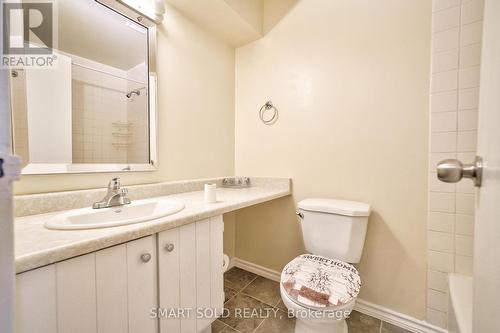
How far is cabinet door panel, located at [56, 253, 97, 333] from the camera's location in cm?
56

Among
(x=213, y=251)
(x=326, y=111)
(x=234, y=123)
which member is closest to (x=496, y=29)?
(x=213, y=251)

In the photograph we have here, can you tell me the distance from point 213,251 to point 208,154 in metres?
0.89

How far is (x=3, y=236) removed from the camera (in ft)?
0.80

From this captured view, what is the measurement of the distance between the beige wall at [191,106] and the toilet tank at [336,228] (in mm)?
882

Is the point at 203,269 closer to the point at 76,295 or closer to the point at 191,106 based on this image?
the point at 76,295

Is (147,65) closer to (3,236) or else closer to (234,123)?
(234,123)

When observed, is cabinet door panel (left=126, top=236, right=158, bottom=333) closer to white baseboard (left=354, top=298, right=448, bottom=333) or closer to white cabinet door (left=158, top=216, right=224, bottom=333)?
white cabinet door (left=158, top=216, right=224, bottom=333)

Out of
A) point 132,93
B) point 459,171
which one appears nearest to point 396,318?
point 459,171

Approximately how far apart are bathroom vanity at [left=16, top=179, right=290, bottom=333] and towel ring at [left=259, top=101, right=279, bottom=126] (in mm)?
893

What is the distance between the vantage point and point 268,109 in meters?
1.74

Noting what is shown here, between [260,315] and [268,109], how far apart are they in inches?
59.8

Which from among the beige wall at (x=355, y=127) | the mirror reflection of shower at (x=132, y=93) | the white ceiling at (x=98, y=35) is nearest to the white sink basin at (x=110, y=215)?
the mirror reflection of shower at (x=132, y=93)

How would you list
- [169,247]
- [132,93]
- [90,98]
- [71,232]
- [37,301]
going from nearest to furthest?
A: [37,301]
[71,232]
[169,247]
[90,98]
[132,93]

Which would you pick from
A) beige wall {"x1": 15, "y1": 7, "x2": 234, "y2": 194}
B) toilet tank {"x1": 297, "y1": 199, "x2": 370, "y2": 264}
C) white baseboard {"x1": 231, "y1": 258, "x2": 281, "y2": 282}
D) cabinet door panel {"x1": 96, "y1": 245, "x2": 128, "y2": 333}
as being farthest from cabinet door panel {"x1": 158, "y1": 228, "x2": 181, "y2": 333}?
white baseboard {"x1": 231, "y1": 258, "x2": 281, "y2": 282}
